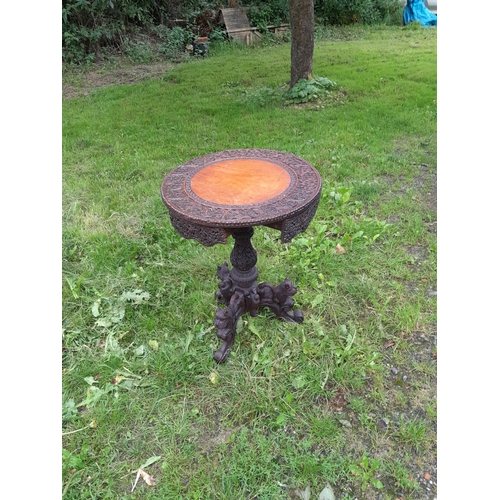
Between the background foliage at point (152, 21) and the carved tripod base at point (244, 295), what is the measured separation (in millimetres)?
7988

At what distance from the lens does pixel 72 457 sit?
73.9 inches

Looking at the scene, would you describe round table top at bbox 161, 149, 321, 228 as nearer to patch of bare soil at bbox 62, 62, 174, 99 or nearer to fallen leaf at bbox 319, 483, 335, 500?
fallen leaf at bbox 319, 483, 335, 500

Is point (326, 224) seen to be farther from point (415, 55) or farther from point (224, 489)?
point (415, 55)

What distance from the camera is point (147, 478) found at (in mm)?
1827

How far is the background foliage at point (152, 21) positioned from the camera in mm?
8352

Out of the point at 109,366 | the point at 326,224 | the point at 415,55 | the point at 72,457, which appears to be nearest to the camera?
the point at 72,457

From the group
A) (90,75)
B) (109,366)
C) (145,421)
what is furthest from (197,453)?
(90,75)

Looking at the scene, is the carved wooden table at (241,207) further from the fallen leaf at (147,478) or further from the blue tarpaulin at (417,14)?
the blue tarpaulin at (417,14)

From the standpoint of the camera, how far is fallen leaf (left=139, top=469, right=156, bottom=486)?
181 centimetres

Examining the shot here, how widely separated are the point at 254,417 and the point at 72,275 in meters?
1.80

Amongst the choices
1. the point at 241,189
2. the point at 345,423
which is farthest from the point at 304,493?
the point at 241,189

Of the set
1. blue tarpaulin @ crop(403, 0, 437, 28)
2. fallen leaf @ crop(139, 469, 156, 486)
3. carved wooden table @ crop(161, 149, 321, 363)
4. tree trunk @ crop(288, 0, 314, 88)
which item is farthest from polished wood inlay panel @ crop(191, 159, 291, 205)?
blue tarpaulin @ crop(403, 0, 437, 28)

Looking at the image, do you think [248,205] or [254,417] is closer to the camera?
[248,205]

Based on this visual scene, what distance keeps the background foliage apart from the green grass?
4.90 m
